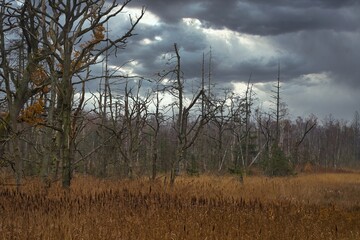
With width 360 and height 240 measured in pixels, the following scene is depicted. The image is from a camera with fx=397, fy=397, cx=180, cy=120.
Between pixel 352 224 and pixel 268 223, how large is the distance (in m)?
1.87

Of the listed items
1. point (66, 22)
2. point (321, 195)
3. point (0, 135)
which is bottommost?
point (321, 195)

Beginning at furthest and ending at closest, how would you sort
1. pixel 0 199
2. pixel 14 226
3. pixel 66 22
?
pixel 66 22, pixel 0 199, pixel 14 226

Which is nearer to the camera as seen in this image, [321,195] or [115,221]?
[115,221]

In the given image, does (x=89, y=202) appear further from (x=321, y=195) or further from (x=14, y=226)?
(x=321, y=195)

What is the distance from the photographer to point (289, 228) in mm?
5973

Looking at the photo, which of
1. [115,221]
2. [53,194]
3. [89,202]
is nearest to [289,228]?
[115,221]

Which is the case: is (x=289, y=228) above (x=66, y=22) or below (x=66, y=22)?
below

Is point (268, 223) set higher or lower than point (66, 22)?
lower

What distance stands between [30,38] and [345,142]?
309ft

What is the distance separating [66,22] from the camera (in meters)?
9.88

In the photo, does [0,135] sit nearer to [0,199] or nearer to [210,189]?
[0,199]

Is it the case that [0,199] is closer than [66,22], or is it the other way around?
[0,199]

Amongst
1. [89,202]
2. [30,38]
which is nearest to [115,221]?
[89,202]

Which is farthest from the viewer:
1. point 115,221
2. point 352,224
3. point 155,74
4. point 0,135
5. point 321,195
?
point 155,74
